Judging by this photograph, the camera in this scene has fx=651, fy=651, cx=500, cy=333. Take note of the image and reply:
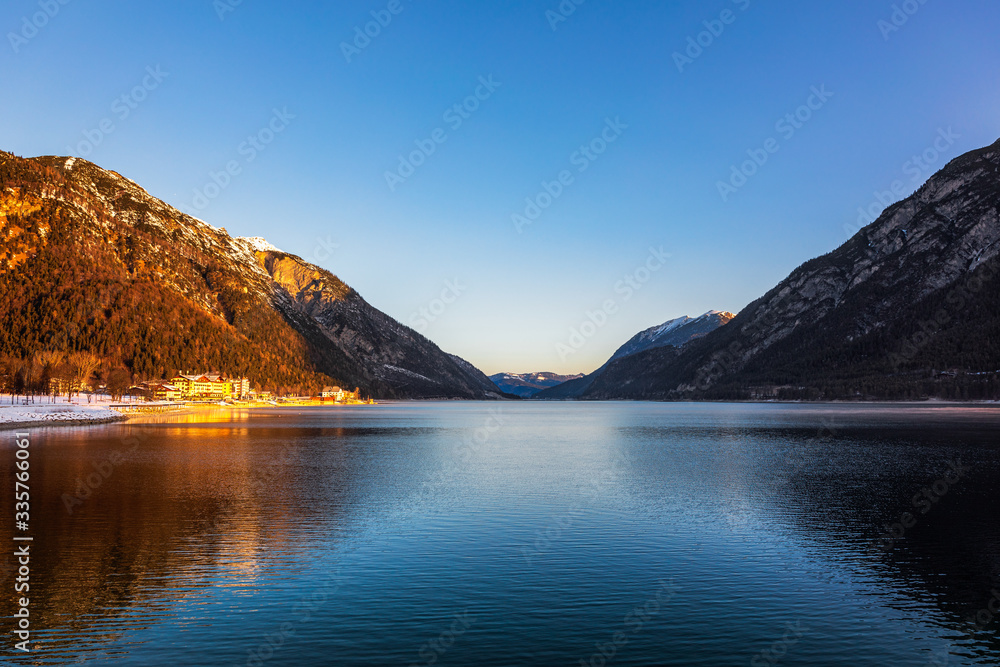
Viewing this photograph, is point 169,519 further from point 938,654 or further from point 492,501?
point 938,654

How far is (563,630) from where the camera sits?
22516 millimetres

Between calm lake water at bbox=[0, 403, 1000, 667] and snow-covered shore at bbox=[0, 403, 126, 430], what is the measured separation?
260ft

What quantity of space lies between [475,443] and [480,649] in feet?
292

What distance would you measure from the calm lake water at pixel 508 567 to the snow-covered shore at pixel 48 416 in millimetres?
79286

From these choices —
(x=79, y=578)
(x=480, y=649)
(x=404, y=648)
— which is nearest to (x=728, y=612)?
(x=480, y=649)

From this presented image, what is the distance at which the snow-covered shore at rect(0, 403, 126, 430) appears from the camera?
12772 cm

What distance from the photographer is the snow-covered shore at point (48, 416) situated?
128 metres

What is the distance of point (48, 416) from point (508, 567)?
14368 centimetres
